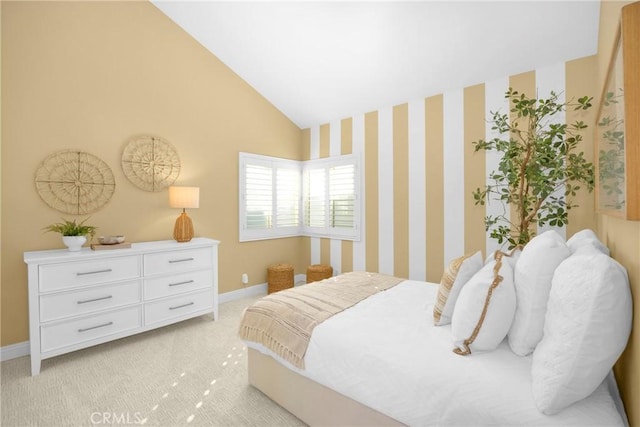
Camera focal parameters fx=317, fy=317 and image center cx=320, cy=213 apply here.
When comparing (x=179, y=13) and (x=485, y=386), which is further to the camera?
(x=179, y=13)

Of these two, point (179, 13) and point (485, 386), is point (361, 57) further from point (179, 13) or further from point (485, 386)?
point (485, 386)

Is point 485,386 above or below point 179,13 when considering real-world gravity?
below

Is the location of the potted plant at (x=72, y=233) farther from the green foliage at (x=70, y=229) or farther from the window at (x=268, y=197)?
the window at (x=268, y=197)

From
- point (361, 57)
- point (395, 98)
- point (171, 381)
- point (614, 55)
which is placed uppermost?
point (361, 57)

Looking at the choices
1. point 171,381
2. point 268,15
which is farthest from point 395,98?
point 171,381

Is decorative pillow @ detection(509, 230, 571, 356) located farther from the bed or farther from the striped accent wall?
the striped accent wall

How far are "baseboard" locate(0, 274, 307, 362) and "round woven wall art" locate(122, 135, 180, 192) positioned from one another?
5.44 feet

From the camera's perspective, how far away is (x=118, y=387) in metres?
2.29

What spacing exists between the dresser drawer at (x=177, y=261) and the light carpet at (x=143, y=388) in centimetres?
68

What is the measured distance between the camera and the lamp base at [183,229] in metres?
3.50

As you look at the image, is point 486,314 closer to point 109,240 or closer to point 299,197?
point 109,240

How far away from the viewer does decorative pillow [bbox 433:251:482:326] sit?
1.77 m

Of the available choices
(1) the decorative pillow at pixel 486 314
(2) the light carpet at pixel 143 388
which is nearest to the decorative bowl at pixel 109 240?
(2) the light carpet at pixel 143 388

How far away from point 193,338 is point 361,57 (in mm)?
3485
